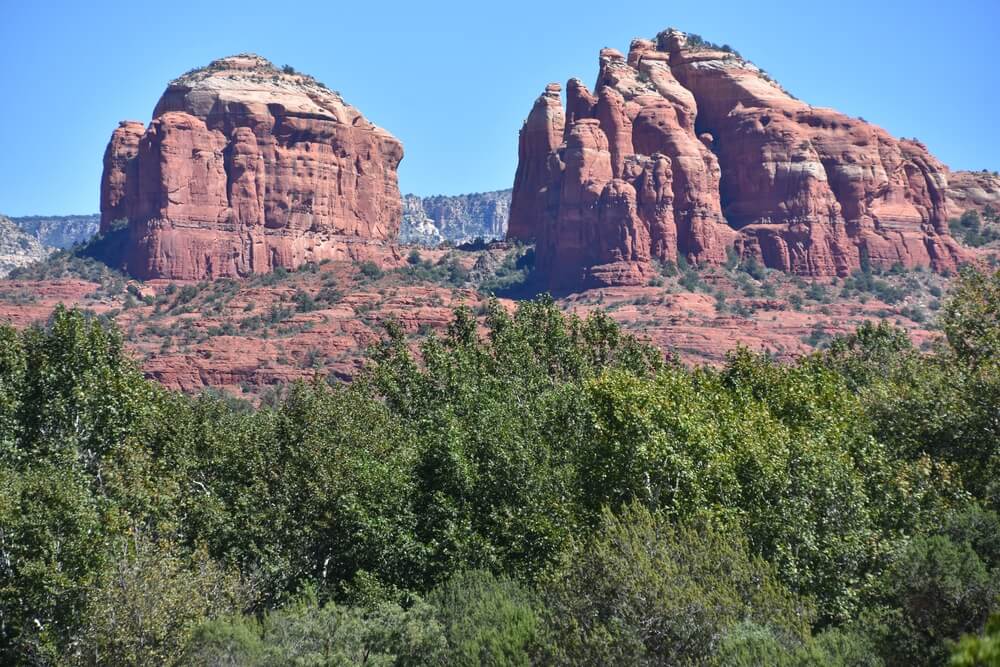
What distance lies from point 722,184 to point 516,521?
15711 centimetres

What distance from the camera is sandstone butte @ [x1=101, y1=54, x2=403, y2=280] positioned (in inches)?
6895

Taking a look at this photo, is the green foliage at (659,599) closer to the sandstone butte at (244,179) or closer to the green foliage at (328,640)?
the green foliage at (328,640)

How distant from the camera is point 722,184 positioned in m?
192

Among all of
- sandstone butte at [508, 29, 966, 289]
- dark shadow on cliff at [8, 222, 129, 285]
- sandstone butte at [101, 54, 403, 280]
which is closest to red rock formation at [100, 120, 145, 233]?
dark shadow on cliff at [8, 222, 129, 285]

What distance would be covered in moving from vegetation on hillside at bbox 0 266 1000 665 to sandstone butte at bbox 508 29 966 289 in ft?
422

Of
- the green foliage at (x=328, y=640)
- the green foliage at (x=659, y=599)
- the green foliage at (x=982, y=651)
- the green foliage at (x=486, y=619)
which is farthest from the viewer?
the green foliage at (x=328, y=640)

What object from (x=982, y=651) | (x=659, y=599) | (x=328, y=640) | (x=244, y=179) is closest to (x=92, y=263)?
(x=244, y=179)

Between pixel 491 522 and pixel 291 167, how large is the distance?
14488 cm

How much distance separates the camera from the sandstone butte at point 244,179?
175125 millimetres

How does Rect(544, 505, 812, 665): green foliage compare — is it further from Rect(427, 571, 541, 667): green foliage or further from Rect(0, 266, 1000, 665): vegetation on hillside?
Rect(427, 571, 541, 667): green foliage

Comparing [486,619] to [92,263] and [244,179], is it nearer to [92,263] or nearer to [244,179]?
[244,179]

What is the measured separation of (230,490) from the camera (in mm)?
45312

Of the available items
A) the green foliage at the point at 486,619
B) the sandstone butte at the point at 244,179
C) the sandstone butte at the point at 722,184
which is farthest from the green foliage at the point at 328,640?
the sandstone butte at the point at 244,179

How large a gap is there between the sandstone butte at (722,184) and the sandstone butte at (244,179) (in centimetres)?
2843
